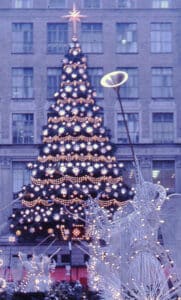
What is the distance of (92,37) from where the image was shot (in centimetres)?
4391

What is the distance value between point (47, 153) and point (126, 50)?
11.9m

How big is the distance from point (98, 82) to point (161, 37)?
4.71 metres

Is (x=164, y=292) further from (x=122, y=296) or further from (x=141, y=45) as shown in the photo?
(x=141, y=45)

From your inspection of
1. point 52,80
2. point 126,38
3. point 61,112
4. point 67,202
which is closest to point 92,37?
point 126,38

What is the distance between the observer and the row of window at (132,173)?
42188 mm

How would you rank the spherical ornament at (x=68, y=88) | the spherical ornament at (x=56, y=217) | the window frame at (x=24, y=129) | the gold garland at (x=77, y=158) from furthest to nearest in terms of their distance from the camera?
1. the window frame at (x=24, y=129)
2. the spherical ornament at (x=68, y=88)
3. the gold garland at (x=77, y=158)
4. the spherical ornament at (x=56, y=217)

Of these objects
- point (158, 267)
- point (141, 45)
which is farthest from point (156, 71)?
point (158, 267)

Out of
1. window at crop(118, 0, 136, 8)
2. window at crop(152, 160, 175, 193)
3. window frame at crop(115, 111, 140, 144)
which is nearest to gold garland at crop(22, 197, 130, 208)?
window at crop(152, 160, 175, 193)

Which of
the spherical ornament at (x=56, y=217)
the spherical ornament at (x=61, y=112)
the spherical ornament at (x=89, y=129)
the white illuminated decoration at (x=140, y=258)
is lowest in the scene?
the white illuminated decoration at (x=140, y=258)

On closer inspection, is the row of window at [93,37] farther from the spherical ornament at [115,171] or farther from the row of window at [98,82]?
the spherical ornament at [115,171]

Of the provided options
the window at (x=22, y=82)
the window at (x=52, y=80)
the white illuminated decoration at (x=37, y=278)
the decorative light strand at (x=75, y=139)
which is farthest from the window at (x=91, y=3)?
the white illuminated decoration at (x=37, y=278)

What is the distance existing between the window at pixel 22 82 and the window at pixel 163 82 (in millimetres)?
7350

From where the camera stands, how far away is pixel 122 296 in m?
14.6

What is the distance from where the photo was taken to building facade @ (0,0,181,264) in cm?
4259
